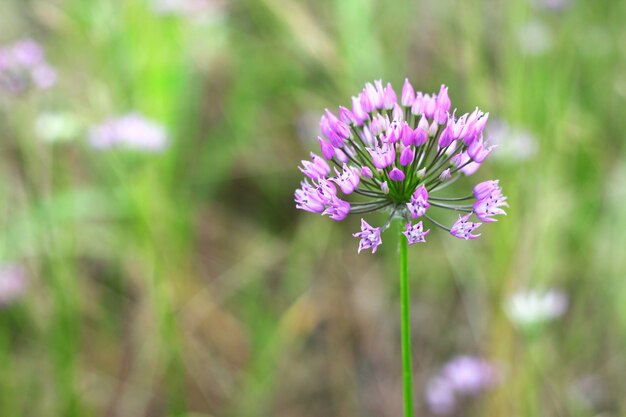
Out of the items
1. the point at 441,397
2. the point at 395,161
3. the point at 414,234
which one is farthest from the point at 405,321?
the point at 441,397

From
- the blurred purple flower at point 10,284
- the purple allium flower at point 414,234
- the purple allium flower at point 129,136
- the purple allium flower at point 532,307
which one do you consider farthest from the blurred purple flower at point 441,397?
the blurred purple flower at point 10,284

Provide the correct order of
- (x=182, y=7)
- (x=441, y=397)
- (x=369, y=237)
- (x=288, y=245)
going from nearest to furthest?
(x=369, y=237), (x=441, y=397), (x=288, y=245), (x=182, y=7)

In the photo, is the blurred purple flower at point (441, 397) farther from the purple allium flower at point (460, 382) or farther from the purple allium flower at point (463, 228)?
the purple allium flower at point (463, 228)

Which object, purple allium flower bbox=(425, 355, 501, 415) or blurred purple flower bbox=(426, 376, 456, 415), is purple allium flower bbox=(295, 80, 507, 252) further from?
blurred purple flower bbox=(426, 376, 456, 415)

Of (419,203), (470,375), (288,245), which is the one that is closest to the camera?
(419,203)

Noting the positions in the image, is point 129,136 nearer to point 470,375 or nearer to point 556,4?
point 470,375

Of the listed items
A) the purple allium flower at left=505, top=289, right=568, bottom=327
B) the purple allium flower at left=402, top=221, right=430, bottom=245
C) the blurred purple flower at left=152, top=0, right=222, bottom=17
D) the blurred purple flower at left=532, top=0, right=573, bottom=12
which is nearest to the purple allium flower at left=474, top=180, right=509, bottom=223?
the purple allium flower at left=402, top=221, right=430, bottom=245

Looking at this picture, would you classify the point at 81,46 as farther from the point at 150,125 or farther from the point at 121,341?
the point at 121,341

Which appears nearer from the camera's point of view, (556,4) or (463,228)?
(463,228)
